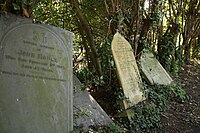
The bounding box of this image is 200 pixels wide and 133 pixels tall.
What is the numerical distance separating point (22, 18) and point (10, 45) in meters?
0.32

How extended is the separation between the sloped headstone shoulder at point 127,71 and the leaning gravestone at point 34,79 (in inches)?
57.4

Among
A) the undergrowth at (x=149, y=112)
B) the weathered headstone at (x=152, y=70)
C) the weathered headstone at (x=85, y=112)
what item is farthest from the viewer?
the weathered headstone at (x=152, y=70)

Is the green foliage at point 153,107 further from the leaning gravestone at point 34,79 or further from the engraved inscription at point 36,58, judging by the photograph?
the engraved inscription at point 36,58

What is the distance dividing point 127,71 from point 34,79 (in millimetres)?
2190

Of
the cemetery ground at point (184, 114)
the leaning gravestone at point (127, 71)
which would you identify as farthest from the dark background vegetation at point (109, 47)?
the leaning gravestone at point (127, 71)

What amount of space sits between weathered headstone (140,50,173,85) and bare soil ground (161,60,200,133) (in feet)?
1.91

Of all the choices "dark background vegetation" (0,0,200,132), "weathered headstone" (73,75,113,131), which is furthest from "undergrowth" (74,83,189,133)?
"weathered headstone" (73,75,113,131)

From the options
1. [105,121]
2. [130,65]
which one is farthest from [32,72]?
[130,65]

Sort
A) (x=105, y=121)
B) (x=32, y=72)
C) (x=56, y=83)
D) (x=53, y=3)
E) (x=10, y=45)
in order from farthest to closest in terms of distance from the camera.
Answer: (x=53, y=3) → (x=105, y=121) → (x=56, y=83) → (x=32, y=72) → (x=10, y=45)

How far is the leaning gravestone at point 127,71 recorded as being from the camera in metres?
4.52

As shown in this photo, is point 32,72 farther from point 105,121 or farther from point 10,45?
point 105,121

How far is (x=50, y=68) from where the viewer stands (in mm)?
3027

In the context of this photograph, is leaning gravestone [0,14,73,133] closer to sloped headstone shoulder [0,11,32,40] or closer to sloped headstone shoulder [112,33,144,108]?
sloped headstone shoulder [0,11,32,40]

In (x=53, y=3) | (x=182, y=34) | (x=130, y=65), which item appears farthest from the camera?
(x=182, y=34)
